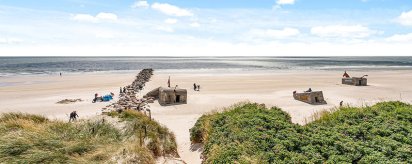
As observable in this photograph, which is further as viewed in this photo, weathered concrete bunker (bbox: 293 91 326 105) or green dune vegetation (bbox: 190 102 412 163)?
weathered concrete bunker (bbox: 293 91 326 105)

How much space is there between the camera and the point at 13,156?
9195 mm

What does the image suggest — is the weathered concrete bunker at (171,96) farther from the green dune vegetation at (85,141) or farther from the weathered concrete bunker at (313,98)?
the green dune vegetation at (85,141)

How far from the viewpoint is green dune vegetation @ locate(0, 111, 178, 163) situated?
367 inches

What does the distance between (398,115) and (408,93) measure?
94.1ft

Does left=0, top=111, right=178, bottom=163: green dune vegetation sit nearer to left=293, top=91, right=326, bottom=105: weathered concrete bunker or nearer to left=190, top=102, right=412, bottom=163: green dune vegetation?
left=190, top=102, right=412, bottom=163: green dune vegetation

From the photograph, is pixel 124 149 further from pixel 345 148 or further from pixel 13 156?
pixel 345 148

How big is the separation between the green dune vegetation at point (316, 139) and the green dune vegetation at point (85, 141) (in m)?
2.28

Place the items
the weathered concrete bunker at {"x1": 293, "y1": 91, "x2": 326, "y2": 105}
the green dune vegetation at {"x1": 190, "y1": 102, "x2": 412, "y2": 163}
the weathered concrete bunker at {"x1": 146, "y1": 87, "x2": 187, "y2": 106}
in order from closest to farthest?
1. the green dune vegetation at {"x1": 190, "y1": 102, "x2": 412, "y2": 163}
2. the weathered concrete bunker at {"x1": 293, "y1": 91, "x2": 326, "y2": 105}
3. the weathered concrete bunker at {"x1": 146, "y1": 87, "x2": 187, "y2": 106}

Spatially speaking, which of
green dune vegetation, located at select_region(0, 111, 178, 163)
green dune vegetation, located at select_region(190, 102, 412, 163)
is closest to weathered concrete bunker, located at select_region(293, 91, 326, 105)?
green dune vegetation, located at select_region(190, 102, 412, 163)

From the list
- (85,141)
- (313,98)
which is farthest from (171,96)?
(85,141)

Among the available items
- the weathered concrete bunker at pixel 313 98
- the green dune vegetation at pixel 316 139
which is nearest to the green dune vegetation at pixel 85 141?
the green dune vegetation at pixel 316 139

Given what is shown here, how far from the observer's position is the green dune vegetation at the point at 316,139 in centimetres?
930

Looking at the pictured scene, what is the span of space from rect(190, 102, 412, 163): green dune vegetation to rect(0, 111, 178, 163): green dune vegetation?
2.28 metres

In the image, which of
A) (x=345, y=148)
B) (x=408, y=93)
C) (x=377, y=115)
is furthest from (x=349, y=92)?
(x=345, y=148)
